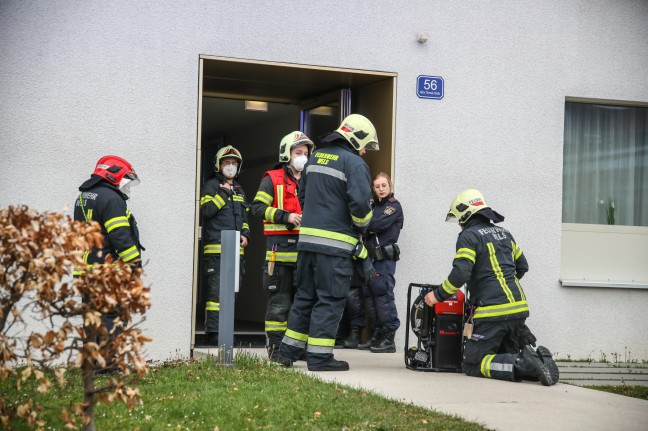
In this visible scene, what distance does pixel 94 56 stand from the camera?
33.3 feet

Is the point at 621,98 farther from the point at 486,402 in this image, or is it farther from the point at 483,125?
the point at 486,402

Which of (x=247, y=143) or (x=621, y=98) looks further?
(x=247, y=143)

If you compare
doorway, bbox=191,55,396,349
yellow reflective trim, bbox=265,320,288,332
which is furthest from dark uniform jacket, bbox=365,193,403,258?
yellow reflective trim, bbox=265,320,288,332

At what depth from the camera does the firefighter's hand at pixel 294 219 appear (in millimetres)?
9523

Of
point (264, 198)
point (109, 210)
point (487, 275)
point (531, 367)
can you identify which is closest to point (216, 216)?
point (264, 198)

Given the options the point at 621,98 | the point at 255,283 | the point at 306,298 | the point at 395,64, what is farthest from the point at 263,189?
the point at 255,283

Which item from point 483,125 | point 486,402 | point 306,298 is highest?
point 483,125

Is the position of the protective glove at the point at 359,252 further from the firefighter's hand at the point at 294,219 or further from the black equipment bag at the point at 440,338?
the firefighter's hand at the point at 294,219

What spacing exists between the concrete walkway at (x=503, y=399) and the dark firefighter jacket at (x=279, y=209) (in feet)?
3.84

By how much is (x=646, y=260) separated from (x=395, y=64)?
419 centimetres

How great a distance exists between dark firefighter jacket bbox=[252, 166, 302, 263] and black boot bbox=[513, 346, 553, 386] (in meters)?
2.40

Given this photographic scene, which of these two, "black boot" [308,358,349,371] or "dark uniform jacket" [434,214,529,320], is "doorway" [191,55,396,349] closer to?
"black boot" [308,358,349,371]

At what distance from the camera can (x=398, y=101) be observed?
1125 cm

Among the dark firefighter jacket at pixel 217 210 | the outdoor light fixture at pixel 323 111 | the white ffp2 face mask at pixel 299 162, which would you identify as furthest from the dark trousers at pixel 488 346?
the outdoor light fixture at pixel 323 111
